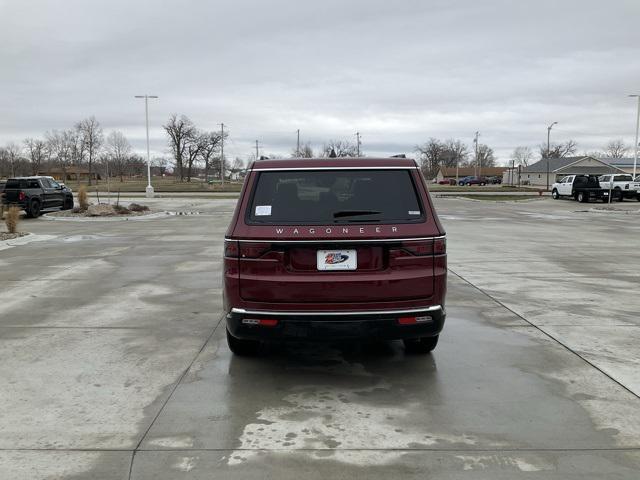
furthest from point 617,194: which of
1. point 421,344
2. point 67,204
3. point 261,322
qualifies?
point 261,322

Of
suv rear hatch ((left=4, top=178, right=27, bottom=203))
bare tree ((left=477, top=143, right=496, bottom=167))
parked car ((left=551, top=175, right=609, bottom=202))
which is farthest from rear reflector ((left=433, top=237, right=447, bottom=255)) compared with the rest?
bare tree ((left=477, top=143, right=496, bottom=167))

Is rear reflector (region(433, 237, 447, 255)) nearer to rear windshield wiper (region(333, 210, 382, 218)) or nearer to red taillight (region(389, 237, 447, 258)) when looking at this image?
red taillight (region(389, 237, 447, 258))

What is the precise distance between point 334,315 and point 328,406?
659mm

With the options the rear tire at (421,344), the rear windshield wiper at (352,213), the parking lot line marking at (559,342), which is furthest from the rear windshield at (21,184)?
the rear windshield wiper at (352,213)

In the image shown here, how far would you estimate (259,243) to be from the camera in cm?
408

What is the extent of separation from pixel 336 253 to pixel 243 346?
144 cm

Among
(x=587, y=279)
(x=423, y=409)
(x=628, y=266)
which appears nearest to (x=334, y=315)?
(x=423, y=409)

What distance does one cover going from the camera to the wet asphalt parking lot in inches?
126

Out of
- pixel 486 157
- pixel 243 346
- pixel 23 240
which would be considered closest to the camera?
pixel 243 346

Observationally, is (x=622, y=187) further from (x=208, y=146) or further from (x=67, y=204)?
(x=208, y=146)

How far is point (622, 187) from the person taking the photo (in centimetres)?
3750

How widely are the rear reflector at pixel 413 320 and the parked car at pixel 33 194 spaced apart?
70.2ft

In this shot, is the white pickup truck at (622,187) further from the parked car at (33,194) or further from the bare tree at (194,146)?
the bare tree at (194,146)

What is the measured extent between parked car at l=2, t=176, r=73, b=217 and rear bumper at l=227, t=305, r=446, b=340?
2077 cm
